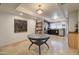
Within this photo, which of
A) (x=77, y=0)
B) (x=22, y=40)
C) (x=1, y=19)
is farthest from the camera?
(x=22, y=40)

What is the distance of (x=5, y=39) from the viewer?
226cm

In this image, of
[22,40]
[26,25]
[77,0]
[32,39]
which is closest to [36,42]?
[32,39]

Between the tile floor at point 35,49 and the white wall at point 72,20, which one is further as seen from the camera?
the white wall at point 72,20

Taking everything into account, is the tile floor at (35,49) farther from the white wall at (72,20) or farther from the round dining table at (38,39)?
the white wall at (72,20)

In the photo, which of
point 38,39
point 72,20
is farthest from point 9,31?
point 72,20

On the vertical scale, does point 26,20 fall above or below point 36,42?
above

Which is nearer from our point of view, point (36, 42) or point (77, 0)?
point (77, 0)

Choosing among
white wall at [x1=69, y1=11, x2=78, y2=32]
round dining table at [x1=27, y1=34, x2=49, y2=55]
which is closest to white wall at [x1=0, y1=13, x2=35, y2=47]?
round dining table at [x1=27, y1=34, x2=49, y2=55]

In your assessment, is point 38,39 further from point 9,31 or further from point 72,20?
point 72,20

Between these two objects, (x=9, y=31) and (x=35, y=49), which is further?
(x=9, y=31)

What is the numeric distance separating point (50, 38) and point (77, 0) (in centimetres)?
103

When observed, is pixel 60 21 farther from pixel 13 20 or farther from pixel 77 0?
pixel 13 20

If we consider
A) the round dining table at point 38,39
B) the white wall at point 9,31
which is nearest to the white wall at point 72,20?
the round dining table at point 38,39

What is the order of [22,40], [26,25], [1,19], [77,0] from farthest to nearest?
[26,25]
[22,40]
[1,19]
[77,0]
